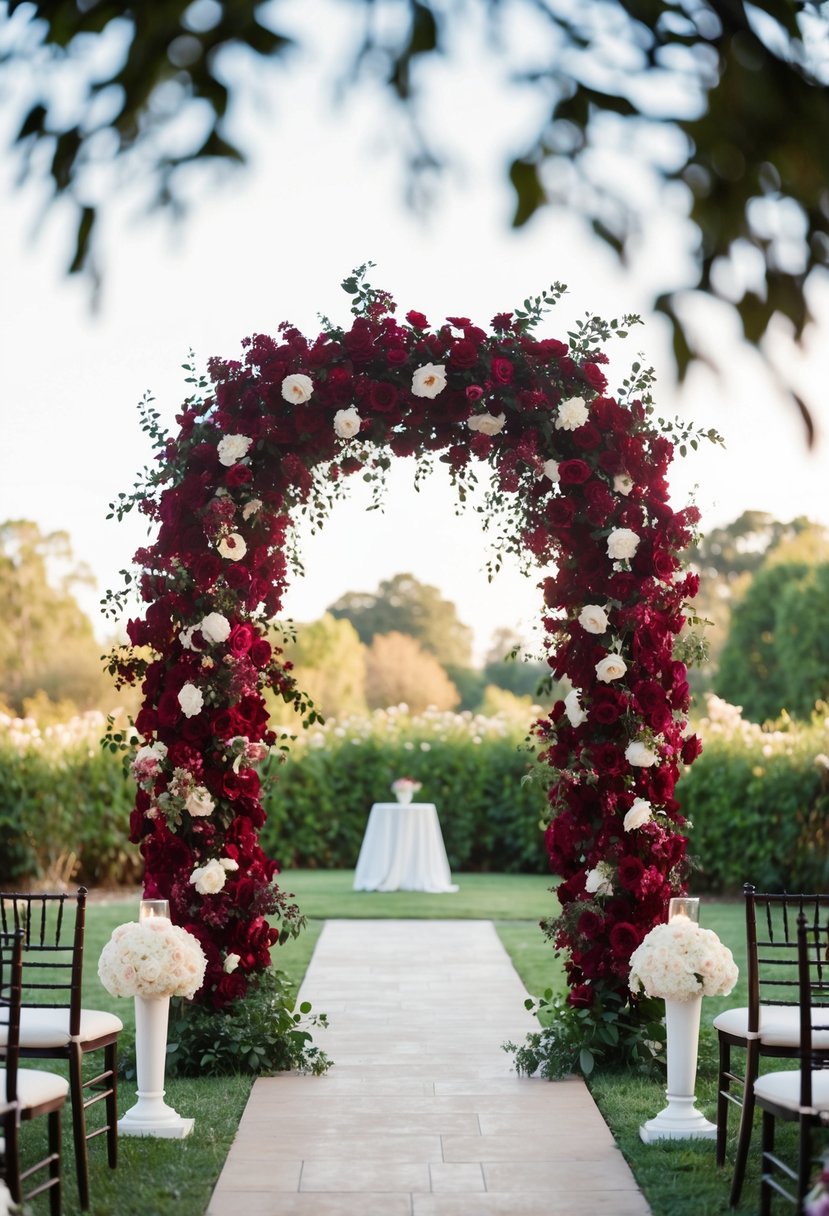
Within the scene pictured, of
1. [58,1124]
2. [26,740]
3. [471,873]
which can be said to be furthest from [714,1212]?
[471,873]

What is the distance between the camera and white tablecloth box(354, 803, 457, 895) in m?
15.0

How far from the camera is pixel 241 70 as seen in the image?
79.4 inches

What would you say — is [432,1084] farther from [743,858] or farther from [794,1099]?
[743,858]

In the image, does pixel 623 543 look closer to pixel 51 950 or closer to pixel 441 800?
pixel 51 950

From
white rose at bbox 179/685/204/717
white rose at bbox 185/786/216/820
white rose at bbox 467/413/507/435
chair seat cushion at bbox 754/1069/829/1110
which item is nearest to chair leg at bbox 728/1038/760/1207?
chair seat cushion at bbox 754/1069/829/1110

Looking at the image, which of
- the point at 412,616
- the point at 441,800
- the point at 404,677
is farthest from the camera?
the point at 412,616

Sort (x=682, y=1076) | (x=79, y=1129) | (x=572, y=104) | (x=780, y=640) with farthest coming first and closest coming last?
(x=780, y=640)
(x=682, y=1076)
(x=79, y=1129)
(x=572, y=104)

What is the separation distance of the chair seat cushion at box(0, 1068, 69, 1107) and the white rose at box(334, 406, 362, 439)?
9.74 ft

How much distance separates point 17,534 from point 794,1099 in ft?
123

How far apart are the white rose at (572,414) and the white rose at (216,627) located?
1607 mm

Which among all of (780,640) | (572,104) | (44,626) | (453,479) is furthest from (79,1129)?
(44,626)

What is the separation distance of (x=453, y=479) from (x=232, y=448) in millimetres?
975

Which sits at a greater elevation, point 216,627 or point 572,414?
point 572,414

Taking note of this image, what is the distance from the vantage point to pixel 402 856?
14977 mm
